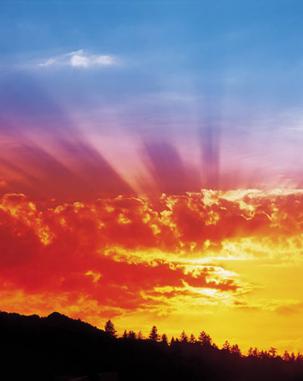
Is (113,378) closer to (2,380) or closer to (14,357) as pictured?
(2,380)

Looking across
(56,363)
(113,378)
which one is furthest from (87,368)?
(113,378)

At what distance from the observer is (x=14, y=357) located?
19100cm

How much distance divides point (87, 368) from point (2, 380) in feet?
126

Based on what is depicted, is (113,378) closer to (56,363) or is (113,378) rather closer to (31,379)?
(31,379)

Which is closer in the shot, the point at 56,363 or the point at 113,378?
the point at 113,378

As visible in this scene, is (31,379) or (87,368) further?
(87,368)

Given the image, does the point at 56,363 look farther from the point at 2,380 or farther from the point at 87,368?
the point at 2,380

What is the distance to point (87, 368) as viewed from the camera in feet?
655

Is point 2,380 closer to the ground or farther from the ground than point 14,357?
closer to the ground

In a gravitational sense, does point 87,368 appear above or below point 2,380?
above

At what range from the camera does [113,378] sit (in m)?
165

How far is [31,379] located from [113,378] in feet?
67.6

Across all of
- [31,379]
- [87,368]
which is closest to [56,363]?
[87,368]

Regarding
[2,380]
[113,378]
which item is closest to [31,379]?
[2,380]
